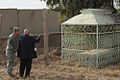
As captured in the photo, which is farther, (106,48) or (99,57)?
(106,48)

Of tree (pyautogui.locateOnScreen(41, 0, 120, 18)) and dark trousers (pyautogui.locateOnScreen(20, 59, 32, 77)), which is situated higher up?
tree (pyautogui.locateOnScreen(41, 0, 120, 18))

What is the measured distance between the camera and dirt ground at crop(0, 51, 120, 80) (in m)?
8.21

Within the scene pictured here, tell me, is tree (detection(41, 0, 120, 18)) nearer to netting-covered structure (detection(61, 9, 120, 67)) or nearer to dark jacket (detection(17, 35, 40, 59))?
netting-covered structure (detection(61, 9, 120, 67))

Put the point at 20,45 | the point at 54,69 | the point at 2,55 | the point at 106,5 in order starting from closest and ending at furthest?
the point at 20,45 < the point at 54,69 < the point at 2,55 < the point at 106,5

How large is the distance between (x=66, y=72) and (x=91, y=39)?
236 cm

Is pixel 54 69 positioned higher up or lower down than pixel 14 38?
lower down

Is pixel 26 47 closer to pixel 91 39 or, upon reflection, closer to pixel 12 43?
pixel 12 43

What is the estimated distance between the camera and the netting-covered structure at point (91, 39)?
9.88 metres

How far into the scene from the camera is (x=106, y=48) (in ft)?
34.5

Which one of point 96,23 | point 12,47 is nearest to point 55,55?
point 96,23

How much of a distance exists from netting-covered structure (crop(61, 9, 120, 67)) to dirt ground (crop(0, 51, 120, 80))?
1.50ft

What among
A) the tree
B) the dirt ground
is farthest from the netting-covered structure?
the tree

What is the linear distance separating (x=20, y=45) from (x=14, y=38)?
32cm

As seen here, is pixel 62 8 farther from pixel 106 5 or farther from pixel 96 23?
pixel 96 23
